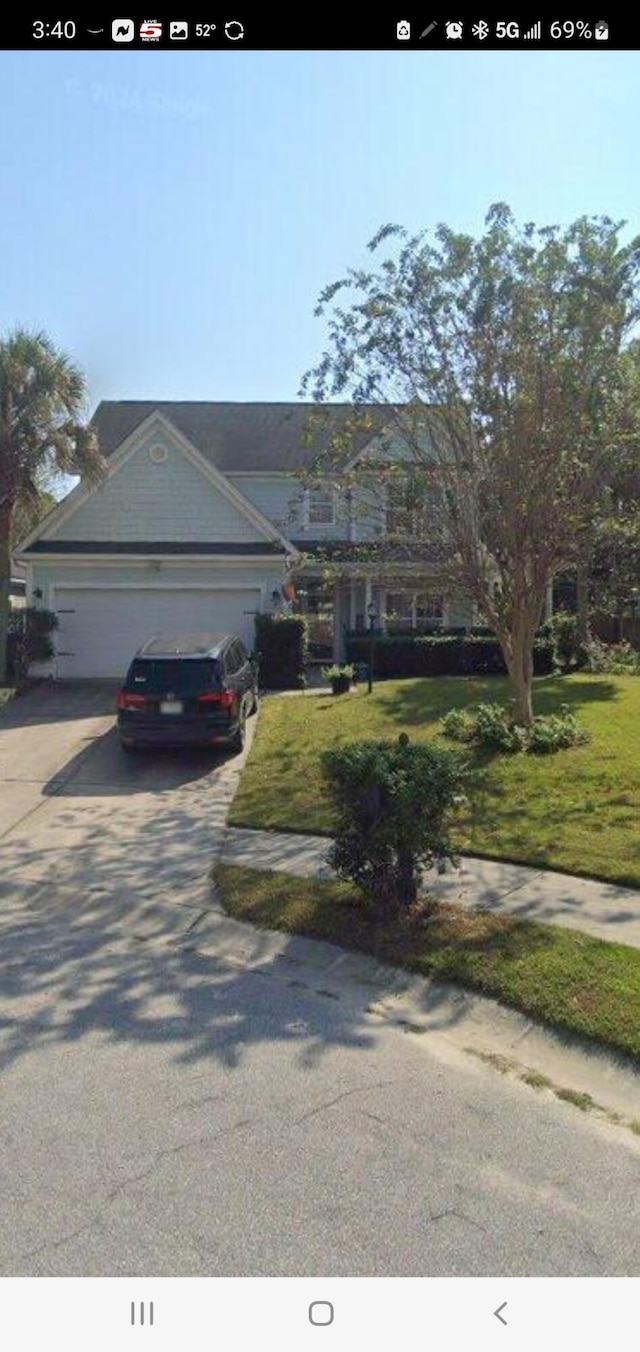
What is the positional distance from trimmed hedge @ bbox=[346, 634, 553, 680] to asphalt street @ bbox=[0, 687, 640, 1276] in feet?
47.3

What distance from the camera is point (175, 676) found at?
1145 centimetres

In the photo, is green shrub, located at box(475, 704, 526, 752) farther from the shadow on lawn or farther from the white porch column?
the white porch column

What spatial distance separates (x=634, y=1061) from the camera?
400 centimetres

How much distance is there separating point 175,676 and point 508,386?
5.38 metres

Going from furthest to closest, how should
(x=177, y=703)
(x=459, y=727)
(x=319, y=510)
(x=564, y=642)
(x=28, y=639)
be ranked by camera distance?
(x=319, y=510) < (x=564, y=642) < (x=28, y=639) < (x=459, y=727) < (x=177, y=703)

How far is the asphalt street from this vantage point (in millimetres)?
2773

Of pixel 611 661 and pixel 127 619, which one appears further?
pixel 611 661

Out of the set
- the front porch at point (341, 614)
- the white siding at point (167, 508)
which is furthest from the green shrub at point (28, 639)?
the front porch at point (341, 614)

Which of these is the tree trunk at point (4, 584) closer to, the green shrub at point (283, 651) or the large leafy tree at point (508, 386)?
the green shrub at point (283, 651)

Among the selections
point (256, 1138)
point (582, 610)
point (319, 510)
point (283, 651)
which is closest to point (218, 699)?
point (283, 651)

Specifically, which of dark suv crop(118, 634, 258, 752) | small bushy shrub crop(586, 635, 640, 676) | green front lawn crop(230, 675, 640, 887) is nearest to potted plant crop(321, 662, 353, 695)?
green front lawn crop(230, 675, 640, 887)

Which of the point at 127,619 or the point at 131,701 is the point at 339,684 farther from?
the point at 131,701

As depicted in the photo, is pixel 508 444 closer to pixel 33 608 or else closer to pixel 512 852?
pixel 512 852

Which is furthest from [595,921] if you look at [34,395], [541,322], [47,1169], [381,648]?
[34,395]
